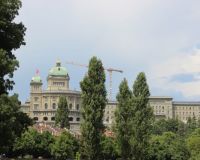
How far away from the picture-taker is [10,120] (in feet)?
68.4

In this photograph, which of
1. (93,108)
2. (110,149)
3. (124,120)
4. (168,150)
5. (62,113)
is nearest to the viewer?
(93,108)

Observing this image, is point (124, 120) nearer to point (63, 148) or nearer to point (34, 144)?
point (63, 148)

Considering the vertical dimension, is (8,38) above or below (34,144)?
above

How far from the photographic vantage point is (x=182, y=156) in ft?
332

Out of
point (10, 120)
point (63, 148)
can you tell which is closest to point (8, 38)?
point (10, 120)

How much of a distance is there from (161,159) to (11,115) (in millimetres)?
78142

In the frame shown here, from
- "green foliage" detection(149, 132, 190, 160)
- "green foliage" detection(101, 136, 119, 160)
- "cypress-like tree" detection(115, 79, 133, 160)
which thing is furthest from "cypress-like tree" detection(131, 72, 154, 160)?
"green foliage" detection(149, 132, 190, 160)

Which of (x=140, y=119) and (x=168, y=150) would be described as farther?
(x=168, y=150)

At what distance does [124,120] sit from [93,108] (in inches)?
414

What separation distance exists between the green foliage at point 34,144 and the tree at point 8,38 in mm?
55551

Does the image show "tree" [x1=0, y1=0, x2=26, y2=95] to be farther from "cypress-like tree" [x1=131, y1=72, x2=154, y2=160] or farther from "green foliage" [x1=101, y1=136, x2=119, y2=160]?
"green foliage" [x1=101, y1=136, x2=119, y2=160]

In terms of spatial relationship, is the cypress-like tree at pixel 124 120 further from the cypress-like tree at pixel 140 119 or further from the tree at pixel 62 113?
the tree at pixel 62 113

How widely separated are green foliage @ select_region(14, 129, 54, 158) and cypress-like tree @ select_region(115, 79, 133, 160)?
50.8 feet

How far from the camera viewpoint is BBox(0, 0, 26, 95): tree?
21219mm
